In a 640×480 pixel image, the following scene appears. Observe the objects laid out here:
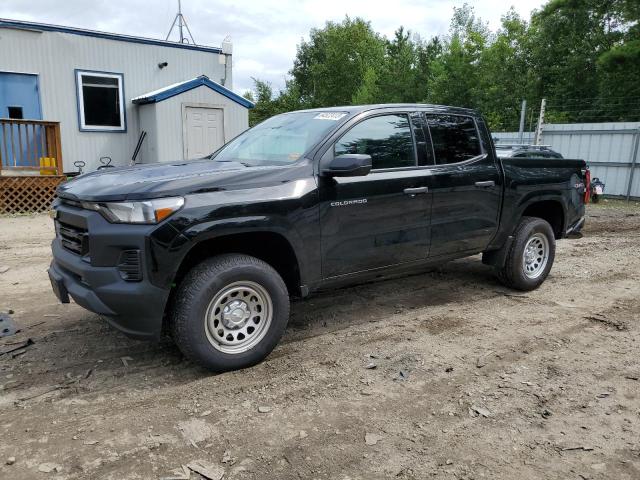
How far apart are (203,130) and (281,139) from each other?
10549 mm

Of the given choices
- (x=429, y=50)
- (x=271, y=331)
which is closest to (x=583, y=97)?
(x=429, y=50)

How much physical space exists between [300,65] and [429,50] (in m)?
18.0

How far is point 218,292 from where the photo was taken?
353cm

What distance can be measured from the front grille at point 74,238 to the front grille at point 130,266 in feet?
1.27

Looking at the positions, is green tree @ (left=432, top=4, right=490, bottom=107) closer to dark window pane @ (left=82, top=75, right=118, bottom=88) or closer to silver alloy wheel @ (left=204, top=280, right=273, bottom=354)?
dark window pane @ (left=82, top=75, right=118, bottom=88)

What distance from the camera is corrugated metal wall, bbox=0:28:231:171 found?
1237 centimetres

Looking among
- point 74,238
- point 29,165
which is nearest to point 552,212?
point 74,238

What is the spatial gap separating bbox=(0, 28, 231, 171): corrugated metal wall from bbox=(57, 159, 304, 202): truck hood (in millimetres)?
10393

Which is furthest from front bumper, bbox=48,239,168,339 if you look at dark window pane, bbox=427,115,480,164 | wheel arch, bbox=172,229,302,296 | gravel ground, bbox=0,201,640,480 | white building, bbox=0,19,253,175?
white building, bbox=0,19,253,175

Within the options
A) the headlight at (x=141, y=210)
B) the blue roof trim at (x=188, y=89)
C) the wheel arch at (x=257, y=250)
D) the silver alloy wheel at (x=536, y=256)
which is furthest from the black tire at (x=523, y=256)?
the blue roof trim at (x=188, y=89)

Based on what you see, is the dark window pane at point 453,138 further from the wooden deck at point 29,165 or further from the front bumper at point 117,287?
the wooden deck at point 29,165

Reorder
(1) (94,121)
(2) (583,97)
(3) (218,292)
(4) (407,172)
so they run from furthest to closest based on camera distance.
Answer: (2) (583,97) < (1) (94,121) < (4) (407,172) < (3) (218,292)

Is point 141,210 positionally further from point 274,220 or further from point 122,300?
point 274,220

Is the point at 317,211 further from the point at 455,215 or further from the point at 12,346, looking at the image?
the point at 12,346
